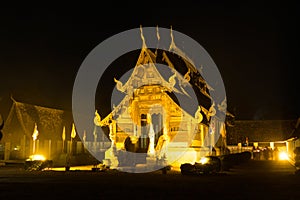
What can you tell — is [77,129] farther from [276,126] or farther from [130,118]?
[276,126]

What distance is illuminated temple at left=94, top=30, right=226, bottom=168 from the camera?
72.4ft

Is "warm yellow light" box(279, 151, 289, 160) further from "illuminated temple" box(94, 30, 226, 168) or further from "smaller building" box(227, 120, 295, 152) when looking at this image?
"illuminated temple" box(94, 30, 226, 168)

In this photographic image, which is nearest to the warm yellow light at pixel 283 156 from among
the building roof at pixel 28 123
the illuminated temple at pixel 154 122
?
the illuminated temple at pixel 154 122

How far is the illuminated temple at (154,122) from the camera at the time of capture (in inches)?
869

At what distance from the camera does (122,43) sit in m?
33.7

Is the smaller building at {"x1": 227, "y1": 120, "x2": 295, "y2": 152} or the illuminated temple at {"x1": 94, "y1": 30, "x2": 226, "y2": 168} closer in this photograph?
the illuminated temple at {"x1": 94, "y1": 30, "x2": 226, "y2": 168}

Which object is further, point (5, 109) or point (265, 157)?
point (5, 109)

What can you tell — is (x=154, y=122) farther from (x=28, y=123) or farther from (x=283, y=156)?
(x=283, y=156)

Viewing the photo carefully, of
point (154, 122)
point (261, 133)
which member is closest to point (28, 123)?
point (154, 122)

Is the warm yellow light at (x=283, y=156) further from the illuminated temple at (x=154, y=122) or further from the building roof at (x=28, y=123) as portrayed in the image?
the building roof at (x=28, y=123)

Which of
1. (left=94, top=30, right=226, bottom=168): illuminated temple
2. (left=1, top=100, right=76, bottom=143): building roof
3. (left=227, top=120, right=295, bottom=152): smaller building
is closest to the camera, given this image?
(left=94, top=30, right=226, bottom=168): illuminated temple

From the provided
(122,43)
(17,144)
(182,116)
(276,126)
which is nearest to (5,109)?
(17,144)

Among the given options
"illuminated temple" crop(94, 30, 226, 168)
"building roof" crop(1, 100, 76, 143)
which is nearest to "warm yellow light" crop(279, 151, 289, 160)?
"illuminated temple" crop(94, 30, 226, 168)

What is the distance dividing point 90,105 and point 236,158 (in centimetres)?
2227
